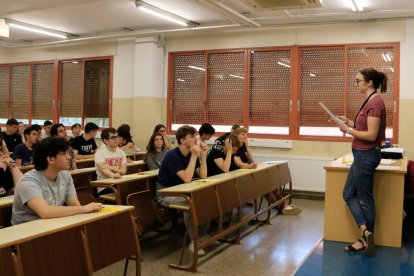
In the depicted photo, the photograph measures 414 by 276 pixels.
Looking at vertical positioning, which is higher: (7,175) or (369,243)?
(7,175)

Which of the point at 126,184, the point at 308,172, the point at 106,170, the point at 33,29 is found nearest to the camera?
the point at 126,184

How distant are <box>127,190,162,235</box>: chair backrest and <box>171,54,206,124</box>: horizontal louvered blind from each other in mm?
4001

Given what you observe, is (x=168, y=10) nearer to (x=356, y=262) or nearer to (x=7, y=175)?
(x=7, y=175)

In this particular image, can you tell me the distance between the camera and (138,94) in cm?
797

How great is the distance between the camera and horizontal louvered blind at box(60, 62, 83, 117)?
29.5ft

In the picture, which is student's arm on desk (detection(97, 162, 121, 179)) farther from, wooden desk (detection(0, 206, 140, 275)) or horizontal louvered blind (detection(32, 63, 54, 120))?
horizontal louvered blind (detection(32, 63, 54, 120))

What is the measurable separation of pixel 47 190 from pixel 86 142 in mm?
3780

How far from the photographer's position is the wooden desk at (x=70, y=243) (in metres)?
2.02

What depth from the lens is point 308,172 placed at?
268 inches

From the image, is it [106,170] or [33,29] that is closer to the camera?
[106,170]

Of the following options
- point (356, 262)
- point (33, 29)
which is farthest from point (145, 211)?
point (33, 29)

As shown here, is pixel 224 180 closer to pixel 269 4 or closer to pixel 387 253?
pixel 387 253

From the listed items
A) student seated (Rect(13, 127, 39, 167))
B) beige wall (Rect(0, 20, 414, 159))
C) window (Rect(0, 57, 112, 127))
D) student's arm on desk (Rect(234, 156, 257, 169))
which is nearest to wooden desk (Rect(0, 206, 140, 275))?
student's arm on desk (Rect(234, 156, 257, 169))

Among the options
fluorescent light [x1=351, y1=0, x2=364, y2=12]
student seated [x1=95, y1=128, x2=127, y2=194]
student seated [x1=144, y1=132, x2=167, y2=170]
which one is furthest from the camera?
fluorescent light [x1=351, y1=0, x2=364, y2=12]
